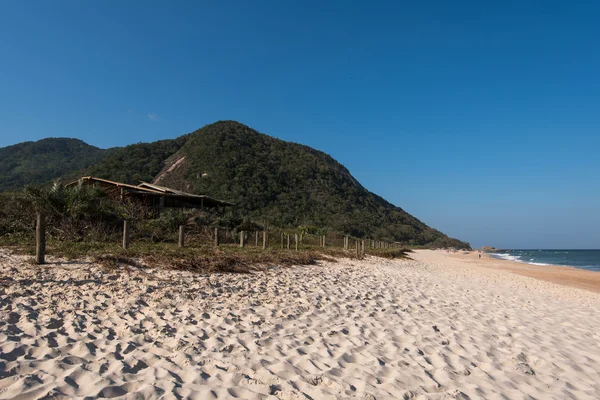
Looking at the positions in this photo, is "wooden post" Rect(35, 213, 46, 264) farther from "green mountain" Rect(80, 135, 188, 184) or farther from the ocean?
the ocean

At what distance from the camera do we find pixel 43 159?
265 ft

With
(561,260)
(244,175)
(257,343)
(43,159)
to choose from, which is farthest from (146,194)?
(43,159)

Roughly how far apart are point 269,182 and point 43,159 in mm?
59564

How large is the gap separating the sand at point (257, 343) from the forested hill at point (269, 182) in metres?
31.3

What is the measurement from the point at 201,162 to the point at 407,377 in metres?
53.2

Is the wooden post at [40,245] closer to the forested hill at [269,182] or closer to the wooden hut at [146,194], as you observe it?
the wooden hut at [146,194]

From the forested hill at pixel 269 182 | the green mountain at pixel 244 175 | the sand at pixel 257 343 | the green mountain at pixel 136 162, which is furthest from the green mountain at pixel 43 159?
the sand at pixel 257 343

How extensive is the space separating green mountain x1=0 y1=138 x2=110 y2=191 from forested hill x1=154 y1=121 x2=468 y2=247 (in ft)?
79.2

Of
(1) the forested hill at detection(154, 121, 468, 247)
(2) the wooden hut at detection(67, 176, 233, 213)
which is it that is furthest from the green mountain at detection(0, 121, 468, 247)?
(2) the wooden hut at detection(67, 176, 233, 213)

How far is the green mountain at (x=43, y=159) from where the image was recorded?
61.6 metres

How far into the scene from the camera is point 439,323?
241 inches

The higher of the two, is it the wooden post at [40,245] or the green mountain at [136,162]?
the green mountain at [136,162]

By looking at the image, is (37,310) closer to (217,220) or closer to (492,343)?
(492,343)

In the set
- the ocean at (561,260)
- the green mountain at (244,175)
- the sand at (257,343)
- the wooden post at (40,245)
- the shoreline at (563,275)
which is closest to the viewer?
the sand at (257,343)
